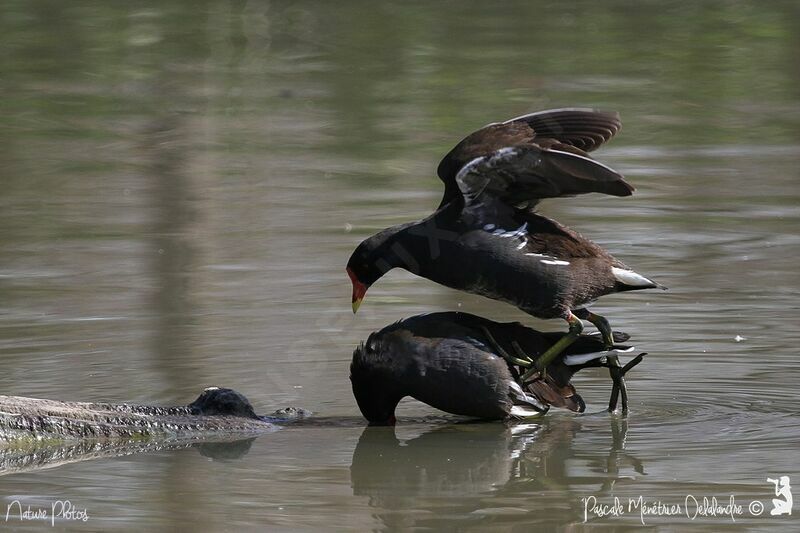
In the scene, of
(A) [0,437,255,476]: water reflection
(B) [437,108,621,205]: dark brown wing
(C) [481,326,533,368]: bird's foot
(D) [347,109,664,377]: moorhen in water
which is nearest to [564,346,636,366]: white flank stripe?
(D) [347,109,664,377]: moorhen in water

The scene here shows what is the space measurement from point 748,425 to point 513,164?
1496 millimetres

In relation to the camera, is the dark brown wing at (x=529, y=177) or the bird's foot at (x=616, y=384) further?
the bird's foot at (x=616, y=384)

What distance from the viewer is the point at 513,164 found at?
6941 mm

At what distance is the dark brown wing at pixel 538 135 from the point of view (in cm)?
700

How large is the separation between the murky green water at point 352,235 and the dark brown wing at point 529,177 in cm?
101

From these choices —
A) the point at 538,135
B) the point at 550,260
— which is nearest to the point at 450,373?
the point at 550,260

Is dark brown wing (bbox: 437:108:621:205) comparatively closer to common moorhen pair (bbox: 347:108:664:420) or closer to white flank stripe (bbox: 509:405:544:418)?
common moorhen pair (bbox: 347:108:664:420)

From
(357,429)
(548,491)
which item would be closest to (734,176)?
(357,429)

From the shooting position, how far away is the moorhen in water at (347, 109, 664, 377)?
274 inches

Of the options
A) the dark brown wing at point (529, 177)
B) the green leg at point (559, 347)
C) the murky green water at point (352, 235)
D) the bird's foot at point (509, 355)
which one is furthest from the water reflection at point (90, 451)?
the dark brown wing at point (529, 177)

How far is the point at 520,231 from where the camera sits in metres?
7.18

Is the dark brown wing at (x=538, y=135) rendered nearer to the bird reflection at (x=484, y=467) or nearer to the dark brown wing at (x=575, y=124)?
the dark brown wing at (x=575, y=124)

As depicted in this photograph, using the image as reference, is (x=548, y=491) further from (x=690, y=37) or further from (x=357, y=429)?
(x=690, y=37)

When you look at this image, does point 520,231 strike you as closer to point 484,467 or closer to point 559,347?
point 559,347
